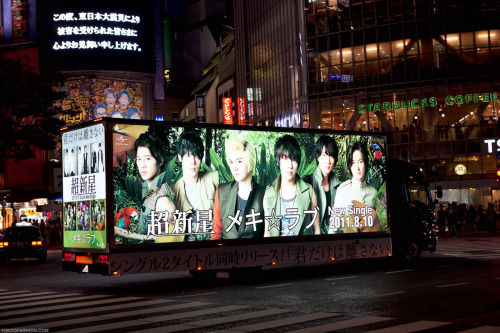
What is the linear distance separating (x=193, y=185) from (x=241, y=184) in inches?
55.6

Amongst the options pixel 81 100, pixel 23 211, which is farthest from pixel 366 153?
pixel 23 211

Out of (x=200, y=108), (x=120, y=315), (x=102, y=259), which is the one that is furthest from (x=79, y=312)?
(x=200, y=108)

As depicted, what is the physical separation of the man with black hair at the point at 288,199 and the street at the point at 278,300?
1376mm

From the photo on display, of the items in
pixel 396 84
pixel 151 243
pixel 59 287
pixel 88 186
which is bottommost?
pixel 59 287

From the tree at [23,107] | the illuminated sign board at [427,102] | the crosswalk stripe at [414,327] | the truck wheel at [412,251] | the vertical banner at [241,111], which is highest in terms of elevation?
the vertical banner at [241,111]

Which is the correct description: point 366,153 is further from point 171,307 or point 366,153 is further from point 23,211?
point 23,211

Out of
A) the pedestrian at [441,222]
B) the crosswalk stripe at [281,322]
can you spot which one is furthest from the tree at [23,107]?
the crosswalk stripe at [281,322]

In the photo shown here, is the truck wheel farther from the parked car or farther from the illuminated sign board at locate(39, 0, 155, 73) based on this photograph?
the illuminated sign board at locate(39, 0, 155, 73)

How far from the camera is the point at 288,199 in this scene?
18141 millimetres

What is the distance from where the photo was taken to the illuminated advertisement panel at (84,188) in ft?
51.5

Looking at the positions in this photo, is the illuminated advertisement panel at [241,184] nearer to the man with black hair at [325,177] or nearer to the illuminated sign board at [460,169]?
the man with black hair at [325,177]

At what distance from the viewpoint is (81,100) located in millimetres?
55531

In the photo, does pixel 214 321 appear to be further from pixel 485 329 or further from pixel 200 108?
pixel 200 108

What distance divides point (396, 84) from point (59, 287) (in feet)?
127
